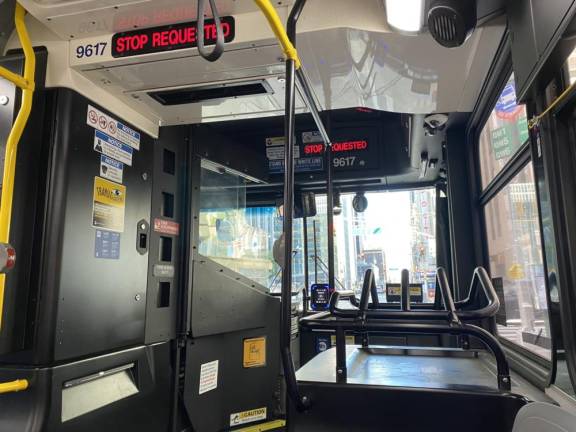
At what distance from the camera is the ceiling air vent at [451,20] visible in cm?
157

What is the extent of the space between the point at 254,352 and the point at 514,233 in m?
2.04

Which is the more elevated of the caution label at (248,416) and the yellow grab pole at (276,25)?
the yellow grab pole at (276,25)

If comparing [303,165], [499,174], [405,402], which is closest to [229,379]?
[405,402]

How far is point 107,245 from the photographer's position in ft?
6.99

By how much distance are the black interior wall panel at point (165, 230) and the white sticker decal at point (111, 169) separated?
36 centimetres

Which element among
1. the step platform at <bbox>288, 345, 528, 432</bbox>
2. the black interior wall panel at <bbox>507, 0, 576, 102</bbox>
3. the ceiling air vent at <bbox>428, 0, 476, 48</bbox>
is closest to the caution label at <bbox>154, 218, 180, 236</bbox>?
the step platform at <bbox>288, 345, 528, 432</bbox>

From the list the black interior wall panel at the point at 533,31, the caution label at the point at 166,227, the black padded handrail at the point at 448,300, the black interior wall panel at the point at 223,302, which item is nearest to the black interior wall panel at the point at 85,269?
the caution label at the point at 166,227

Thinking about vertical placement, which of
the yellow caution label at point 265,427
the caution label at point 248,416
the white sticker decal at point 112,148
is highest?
the white sticker decal at point 112,148

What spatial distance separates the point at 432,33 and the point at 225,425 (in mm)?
2805

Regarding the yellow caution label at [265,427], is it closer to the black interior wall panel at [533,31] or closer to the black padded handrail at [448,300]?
the black padded handrail at [448,300]

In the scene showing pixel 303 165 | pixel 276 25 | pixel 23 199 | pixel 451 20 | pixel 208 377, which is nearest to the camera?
pixel 276 25

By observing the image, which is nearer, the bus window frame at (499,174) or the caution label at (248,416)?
the bus window frame at (499,174)

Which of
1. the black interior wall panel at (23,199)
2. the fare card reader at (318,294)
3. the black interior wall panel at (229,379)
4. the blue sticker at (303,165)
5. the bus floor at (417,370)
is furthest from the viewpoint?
the blue sticker at (303,165)

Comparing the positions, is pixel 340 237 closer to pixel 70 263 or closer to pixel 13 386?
pixel 70 263
